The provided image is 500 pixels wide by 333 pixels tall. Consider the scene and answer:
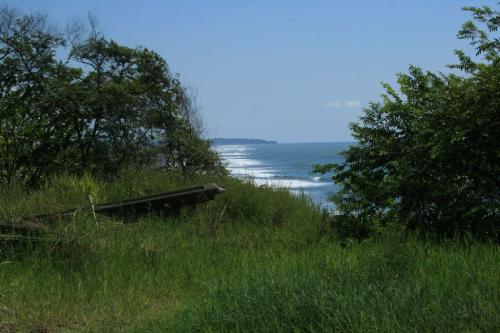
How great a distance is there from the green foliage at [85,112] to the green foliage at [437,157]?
21.5 feet

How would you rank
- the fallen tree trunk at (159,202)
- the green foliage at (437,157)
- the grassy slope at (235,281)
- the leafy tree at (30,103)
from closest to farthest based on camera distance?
the grassy slope at (235,281), the green foliage at (437,157), the fallen tree trunk at (159,202), the leafy tree at (30,103)

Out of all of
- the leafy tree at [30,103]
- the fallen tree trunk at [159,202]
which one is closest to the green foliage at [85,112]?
the leafy tree at [30,103]

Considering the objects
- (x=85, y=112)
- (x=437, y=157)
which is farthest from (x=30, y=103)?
(x=437, y=157)

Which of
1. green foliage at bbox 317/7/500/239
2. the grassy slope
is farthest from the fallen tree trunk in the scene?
green foliage at bbox 317/7/500/239

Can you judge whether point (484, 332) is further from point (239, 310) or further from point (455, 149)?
point (455, 149)

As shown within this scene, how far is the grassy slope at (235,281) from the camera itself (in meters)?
4.43

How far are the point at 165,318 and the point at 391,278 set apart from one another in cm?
193

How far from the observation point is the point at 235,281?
562cm

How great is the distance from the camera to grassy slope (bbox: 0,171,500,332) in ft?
14.5

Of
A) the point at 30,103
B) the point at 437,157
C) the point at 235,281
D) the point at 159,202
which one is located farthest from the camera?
the point at 30,103

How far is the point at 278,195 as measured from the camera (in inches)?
493

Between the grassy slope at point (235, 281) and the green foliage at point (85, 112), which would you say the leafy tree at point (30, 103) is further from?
the grassy slope at point (235, 281)

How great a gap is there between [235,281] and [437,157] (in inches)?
140

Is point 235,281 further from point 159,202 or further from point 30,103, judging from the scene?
point 30,103
